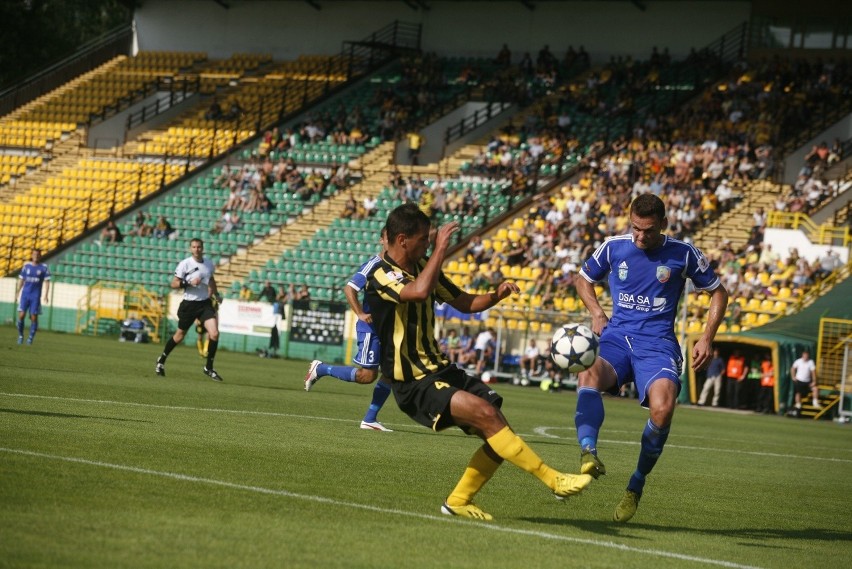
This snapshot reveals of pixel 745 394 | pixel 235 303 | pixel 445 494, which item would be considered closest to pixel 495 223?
pixel 235 303

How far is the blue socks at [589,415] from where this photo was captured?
28.8ft

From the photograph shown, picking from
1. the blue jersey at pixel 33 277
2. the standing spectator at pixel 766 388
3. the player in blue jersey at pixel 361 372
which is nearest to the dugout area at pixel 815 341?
the standing spectator at pixel 766 388

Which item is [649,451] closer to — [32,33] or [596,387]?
[596,387]

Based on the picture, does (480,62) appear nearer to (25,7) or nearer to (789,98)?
(789,98)

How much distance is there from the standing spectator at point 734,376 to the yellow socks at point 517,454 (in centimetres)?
2215

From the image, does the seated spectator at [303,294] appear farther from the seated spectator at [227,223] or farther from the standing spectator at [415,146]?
the standing spectator at [415,146]

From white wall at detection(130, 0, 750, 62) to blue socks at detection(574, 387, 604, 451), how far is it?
38.4 metres

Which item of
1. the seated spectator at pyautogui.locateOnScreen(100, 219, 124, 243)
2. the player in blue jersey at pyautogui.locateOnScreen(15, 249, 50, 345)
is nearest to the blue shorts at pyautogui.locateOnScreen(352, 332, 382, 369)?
the player in blue jersey at pyautogui.locateOnScreen(15, 249, 50, 345)

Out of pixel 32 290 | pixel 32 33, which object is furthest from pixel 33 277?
pixel 32 33

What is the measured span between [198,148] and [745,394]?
988 inches

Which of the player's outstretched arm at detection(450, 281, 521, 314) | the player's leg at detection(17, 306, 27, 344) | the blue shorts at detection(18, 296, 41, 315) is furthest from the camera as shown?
the blue shorts at detection(18, 296, 41, 315)

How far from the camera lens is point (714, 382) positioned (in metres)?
29.3

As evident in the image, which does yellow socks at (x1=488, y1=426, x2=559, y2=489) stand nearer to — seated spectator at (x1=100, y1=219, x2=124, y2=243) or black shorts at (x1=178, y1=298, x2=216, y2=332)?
black shorts at (x1=178, y1=298, x2=216, y2=332)

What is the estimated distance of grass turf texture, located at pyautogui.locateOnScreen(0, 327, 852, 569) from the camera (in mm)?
6434
